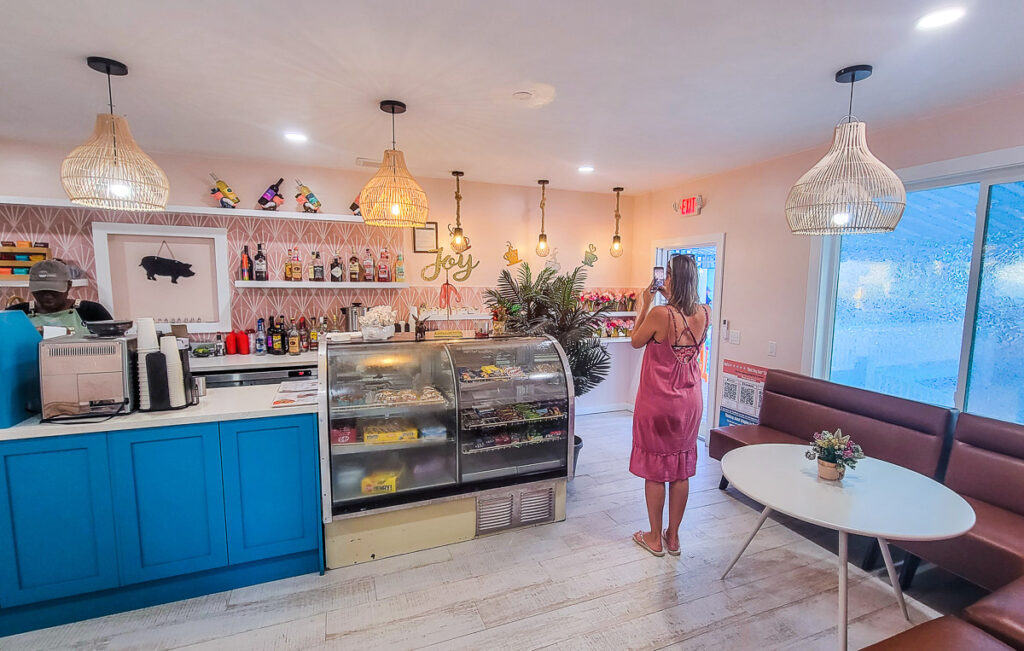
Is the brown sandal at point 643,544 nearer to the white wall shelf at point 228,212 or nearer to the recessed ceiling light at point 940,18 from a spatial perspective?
the recessed ceiling light at point 940,18

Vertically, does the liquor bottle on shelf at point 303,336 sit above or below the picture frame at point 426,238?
below

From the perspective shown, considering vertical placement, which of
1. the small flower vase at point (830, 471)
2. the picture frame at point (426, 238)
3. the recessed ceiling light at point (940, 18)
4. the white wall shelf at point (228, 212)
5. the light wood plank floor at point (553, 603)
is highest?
the recessed ceiling light at point (940, 18)

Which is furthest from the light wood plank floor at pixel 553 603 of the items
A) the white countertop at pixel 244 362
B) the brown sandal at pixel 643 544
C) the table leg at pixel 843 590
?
the white countertop at pixel 244 362

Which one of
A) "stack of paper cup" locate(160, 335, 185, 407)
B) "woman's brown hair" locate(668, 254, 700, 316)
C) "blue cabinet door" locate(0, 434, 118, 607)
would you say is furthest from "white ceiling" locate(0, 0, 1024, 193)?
"blue cabinet door" locate(0, 434, 118, 607)

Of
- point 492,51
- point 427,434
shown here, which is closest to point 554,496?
point 427,434

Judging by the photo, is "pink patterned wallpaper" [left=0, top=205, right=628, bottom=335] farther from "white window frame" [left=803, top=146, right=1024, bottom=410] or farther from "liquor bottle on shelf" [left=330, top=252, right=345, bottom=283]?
"white window frame" [left=803, top=146, right=1024, bottom=410]

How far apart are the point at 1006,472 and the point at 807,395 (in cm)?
110

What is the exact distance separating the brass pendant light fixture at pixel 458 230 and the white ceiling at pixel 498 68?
106 centimetres

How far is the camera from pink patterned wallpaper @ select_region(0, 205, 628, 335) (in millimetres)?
3570

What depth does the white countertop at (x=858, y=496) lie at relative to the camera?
1.65 m

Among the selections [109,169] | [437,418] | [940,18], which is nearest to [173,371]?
[109,169]

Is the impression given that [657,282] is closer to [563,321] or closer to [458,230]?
[563,321]

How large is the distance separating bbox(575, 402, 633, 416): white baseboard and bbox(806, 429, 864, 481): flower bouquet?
Result: 3348 millimetres

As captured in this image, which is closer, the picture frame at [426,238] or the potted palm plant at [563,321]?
the potted palm plant at [563,321]
